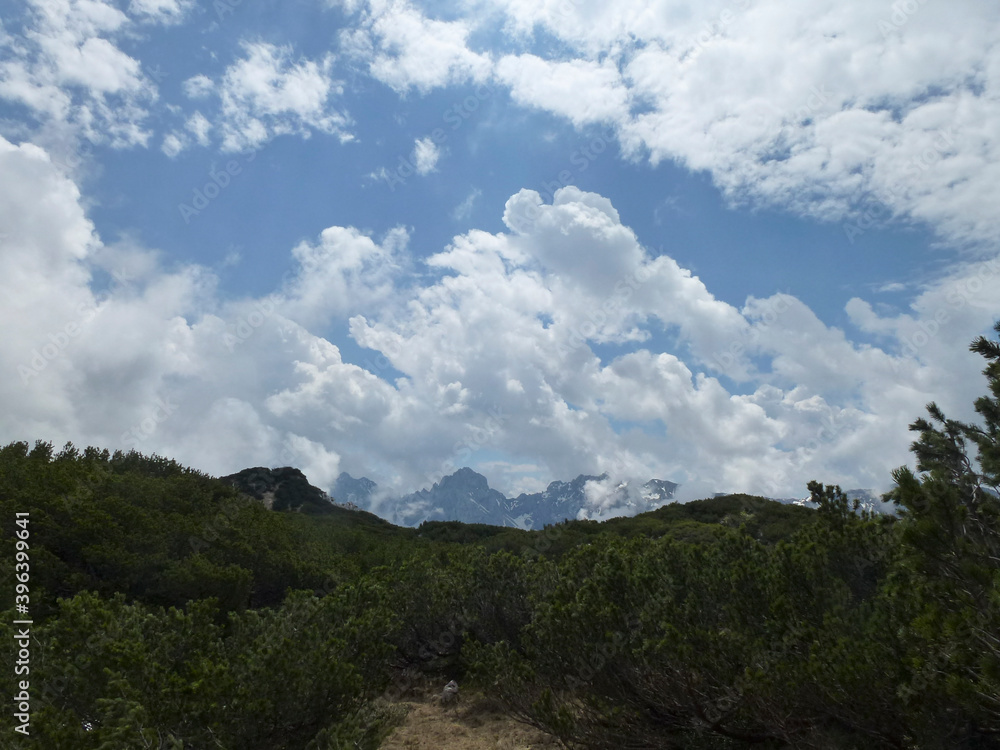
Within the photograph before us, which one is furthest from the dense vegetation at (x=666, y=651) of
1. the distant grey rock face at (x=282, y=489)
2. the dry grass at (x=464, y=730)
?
the distant grey rock face at (x=282, y=489)

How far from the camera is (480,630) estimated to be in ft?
40.1

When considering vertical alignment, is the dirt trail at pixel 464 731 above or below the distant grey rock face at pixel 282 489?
below

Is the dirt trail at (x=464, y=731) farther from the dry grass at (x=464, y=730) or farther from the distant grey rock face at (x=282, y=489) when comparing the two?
the distant grey rock face at (x=282, y=489)

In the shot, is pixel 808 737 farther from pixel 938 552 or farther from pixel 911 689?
pixel 938 552

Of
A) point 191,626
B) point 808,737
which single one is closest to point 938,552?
point 808,737

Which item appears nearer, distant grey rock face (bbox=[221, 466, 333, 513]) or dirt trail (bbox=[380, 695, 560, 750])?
dirt trail (bbox=[380, 695, 560, 750])

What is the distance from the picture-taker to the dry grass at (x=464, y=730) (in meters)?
8.62

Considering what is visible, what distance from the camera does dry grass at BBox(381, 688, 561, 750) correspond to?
8.62 meters

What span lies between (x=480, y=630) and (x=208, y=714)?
7.71 meters

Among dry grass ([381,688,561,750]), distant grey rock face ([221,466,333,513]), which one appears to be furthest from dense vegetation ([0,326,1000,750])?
distant grey rock face ([221,466,333,513])

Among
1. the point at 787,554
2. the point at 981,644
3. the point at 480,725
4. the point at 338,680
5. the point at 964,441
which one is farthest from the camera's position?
the point at 964,441

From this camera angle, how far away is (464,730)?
945 cm

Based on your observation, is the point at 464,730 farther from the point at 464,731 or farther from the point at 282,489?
the point at 282,489

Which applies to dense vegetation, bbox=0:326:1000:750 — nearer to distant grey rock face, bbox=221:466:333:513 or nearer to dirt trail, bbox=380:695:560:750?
dirt trail, bbox=380:695:560:750
